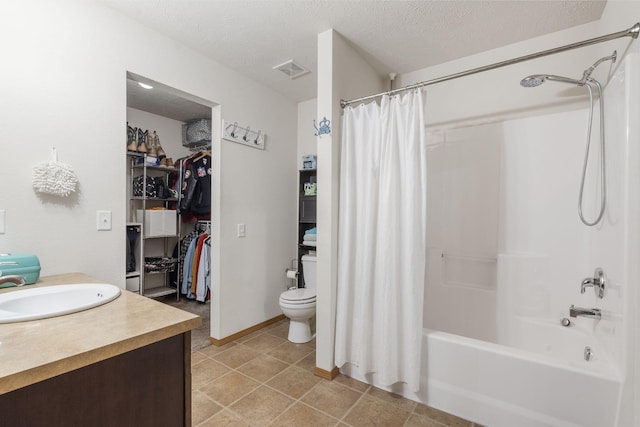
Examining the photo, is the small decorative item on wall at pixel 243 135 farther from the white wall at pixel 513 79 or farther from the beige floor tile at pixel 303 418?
the beige floor tile at pixel 303 418

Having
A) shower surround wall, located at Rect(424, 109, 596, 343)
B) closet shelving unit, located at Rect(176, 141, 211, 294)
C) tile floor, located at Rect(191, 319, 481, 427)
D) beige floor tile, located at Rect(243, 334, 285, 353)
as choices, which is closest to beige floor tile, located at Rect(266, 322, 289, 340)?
beige floor tile, located at Rect(243, 334, 285, 353)

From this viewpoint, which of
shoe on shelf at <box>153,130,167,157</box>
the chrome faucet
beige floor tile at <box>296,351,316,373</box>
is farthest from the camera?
shoe on shelf at <box>153,130,167,157</box>

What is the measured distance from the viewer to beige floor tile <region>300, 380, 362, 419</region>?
170 centimetres

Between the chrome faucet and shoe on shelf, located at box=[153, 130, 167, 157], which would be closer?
the chrome faucet

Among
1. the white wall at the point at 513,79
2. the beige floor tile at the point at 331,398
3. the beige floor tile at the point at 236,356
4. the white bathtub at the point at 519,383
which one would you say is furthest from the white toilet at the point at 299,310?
the white wall at the point at 513,79

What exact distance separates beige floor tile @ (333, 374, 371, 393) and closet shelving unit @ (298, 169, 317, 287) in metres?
1.19

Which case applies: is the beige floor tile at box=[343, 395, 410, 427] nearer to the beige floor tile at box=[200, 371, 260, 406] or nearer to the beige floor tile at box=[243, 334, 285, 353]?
the beige floor tile at box=[200, 371, 260, 406]

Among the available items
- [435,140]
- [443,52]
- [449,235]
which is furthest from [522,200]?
[443,52]

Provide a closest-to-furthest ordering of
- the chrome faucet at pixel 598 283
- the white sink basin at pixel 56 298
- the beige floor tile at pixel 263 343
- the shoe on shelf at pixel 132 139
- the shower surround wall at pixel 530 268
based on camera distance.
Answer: the white sink basin at pixel 56 298
the shower surround wall at pixel 530 268
the chrome faucet at pixel 598 283
the beige floor tile at pixel 263 343
the shoe on shelf at pixel 132 139

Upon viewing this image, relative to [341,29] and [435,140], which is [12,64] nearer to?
[341,29]

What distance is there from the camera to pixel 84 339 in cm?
79

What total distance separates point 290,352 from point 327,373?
0.48 m

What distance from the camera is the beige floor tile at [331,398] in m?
1.70

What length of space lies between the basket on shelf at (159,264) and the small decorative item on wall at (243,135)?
6.47 ft
